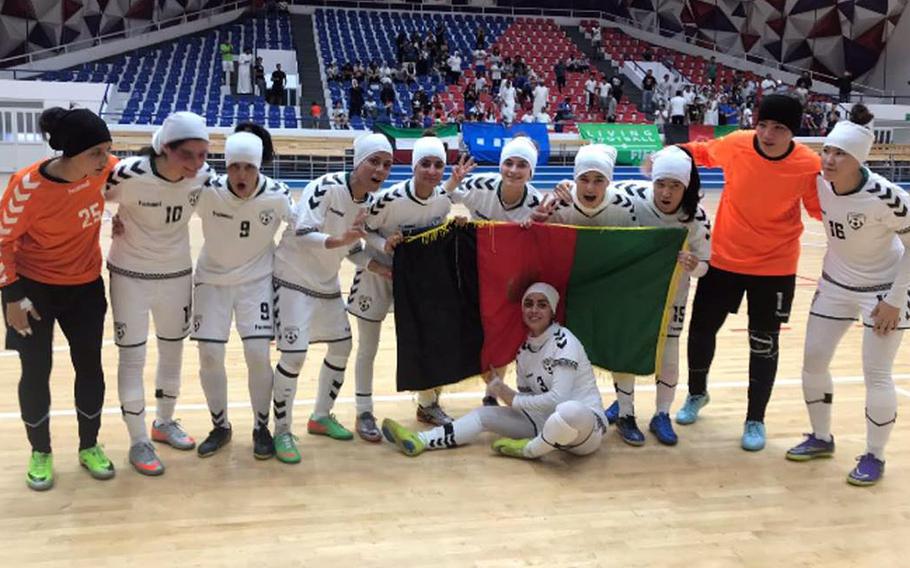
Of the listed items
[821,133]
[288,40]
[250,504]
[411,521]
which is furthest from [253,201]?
[288,40]

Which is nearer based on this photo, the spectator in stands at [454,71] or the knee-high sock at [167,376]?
the knee-high sock at [167,376]

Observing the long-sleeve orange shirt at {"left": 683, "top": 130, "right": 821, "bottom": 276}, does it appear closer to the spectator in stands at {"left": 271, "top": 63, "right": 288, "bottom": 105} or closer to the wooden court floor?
the wooden court floor

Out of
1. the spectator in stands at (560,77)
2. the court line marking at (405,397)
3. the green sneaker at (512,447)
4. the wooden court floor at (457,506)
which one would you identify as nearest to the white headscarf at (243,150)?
the wooden court floor at (457,506)

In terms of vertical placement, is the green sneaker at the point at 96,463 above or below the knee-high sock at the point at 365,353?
below

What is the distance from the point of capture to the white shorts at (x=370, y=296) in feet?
15.2

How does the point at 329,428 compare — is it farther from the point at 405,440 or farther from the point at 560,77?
the point at 560,77

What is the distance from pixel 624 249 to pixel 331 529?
2.19 meters

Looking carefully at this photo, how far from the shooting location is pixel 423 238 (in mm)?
4500

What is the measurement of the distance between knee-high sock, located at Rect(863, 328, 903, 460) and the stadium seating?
18.4 metres

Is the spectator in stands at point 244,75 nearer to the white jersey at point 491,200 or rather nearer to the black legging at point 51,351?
the white jersey at point 491,200

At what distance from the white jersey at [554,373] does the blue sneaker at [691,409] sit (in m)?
0.89

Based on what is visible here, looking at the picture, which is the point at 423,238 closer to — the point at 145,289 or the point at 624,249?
the point at 624,249

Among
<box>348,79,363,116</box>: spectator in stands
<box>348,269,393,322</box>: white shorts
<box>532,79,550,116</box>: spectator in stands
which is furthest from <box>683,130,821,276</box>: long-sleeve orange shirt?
<box>532,79,550,116</box>: spectator in stands

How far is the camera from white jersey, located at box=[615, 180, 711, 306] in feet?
14.8
